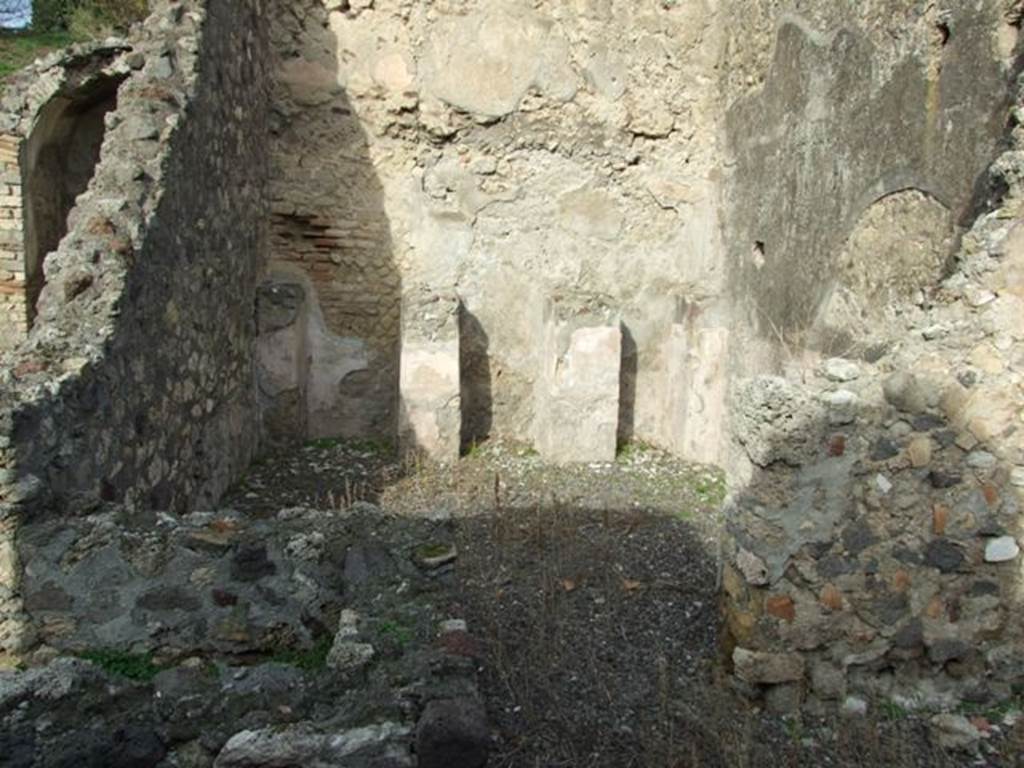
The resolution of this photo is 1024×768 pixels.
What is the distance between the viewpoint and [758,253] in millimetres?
5887

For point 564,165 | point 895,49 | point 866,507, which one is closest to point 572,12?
point 564,165

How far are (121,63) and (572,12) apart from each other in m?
3.36

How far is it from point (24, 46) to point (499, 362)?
7889 millimetres

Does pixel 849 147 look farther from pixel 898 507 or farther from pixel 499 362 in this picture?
pixel 499 362

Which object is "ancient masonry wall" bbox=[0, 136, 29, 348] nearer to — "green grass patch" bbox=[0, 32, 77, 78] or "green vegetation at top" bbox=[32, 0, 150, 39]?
"green grass patch" bbox=[0, 32, 77, 78]

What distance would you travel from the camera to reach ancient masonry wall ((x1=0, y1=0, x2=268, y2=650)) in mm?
2771

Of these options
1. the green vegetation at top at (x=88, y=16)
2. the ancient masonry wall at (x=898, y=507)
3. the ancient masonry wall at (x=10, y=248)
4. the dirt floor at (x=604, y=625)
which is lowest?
the dirt floor at (x=604, y=625)

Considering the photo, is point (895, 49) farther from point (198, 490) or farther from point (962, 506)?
point (198, 490)

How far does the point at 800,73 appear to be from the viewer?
17.1ft

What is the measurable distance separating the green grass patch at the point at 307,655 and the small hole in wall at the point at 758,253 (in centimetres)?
425

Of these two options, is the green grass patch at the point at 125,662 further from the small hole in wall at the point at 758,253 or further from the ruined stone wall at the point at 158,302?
the small hole in wall at the point at 758,253

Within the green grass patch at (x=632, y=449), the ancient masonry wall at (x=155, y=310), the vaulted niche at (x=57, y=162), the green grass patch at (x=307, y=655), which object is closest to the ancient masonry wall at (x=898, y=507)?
the green grass patch at (x=307, y=655)

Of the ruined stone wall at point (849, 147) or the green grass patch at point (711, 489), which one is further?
the green grass patch at point (711, 489)

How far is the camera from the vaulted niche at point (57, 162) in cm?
606
